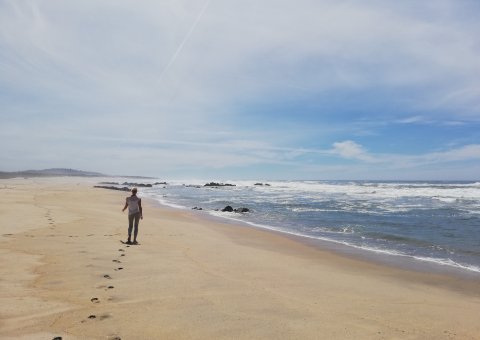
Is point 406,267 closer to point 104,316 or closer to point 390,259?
point 390,259

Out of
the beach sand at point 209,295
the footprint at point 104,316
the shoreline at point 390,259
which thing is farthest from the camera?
the shoreline at point 390,259

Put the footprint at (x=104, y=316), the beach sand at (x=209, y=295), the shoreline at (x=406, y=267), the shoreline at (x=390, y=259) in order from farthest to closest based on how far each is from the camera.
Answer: the shoreline at (x=390, y=259), the shoreline at (x=406, y=267), the footprint at (x=104, y=316), the beach sand at (x=209, y=295)

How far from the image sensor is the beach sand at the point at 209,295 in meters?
5.38

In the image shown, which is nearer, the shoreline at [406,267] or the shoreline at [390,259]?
the shoreline at [406,267]

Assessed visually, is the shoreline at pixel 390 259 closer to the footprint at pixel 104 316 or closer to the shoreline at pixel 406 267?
the shoreline at pixel 406 267

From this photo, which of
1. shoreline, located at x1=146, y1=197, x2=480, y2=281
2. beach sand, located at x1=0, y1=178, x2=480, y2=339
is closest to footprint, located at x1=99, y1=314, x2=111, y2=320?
beach sand, located at x1=0, y1=178, x2=480, y2=339

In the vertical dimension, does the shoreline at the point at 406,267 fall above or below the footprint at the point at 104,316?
below

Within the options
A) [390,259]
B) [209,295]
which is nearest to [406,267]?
[390,259]

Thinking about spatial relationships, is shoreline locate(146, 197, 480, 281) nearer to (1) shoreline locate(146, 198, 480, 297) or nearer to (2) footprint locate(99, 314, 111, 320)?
(1) shoreline locate(146, 198, 480, 297)

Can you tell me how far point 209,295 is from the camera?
691 cm

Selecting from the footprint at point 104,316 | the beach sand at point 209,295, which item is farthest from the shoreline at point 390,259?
the footprint at point 104,316

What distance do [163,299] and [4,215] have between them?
44.6ft

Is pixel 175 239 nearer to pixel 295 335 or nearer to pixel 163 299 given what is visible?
pixel 163 299

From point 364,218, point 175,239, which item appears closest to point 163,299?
point 175,239
